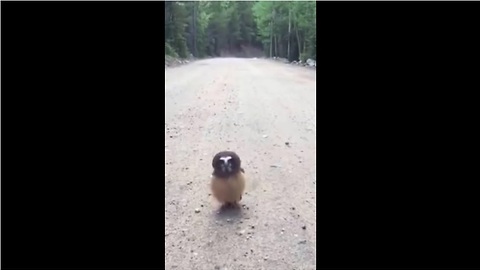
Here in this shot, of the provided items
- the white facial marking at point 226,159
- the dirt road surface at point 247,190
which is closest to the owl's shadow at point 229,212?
the dirt road surface at point 247,190

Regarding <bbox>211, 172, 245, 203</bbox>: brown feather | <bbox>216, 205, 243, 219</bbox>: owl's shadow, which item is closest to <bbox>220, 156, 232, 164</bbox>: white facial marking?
<bbox>211, 172, 245, 203</bbox>: brown feather

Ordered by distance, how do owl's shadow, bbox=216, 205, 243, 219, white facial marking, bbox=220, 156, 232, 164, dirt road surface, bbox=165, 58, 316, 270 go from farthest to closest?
owl's shadow, bbox=216, 205, 243, 219 < white facial marking, bbox=220, 156, 232, 164 < dirt road surface, bbox=165, 58, 316, 270

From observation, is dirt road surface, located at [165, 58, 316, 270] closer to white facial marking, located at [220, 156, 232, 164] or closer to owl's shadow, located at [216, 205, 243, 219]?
owl's shadow, located at [216, 205, 243, 219]

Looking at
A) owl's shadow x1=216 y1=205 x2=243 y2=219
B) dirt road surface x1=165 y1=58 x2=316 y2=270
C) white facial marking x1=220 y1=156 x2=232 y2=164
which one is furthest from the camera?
owl's shadow x1=216 y1=205 x2=243 y2=219

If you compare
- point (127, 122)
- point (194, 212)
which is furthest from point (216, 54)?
point (127, 122)

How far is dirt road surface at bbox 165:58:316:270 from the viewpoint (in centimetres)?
252

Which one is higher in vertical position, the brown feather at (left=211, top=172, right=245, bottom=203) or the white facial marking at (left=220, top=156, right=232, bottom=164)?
the white facial marking at (left=220, top=156, right=232, bottom=164)

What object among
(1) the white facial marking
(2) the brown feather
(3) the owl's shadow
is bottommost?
(3) the owl's shadow

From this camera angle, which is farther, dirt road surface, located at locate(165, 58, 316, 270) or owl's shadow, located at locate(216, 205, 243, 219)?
owl's shadow, located at locate(216, 205, 243, 219)

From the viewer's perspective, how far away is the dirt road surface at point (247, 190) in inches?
99.2
